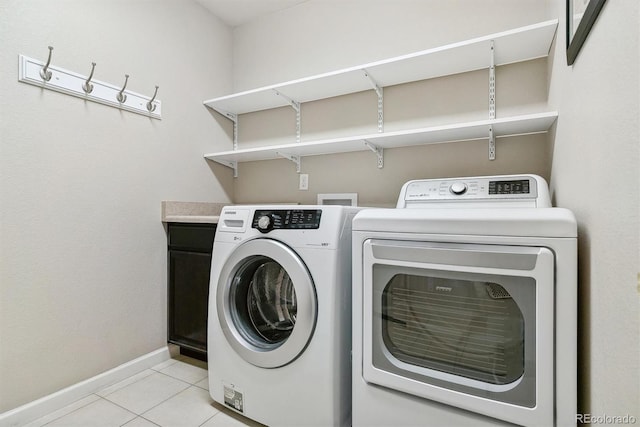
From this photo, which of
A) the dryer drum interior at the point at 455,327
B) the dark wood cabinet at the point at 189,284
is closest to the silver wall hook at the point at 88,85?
the dark wood cabinet at the point at 189,284

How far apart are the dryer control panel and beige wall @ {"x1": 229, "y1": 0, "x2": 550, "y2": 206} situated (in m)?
0.35

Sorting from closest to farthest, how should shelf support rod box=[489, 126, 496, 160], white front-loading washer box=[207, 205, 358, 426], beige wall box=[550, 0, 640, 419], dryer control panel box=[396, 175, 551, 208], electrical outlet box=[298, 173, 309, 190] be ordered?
beige wall box=[550, 0, 640, 419]
white front-loading washer box=[207, 205, 358, 426]
dryer control panel box=[396, 175, 551, 208]
shelf support rod box=[489, 126, 496, 160]
electrical outlet box=[298, 173, 309, 190]

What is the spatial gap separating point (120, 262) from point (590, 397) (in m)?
2.08

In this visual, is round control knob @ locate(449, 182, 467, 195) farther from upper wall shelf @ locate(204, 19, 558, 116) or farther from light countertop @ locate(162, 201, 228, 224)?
light countertop @ locate(162, 201, 228, 224)

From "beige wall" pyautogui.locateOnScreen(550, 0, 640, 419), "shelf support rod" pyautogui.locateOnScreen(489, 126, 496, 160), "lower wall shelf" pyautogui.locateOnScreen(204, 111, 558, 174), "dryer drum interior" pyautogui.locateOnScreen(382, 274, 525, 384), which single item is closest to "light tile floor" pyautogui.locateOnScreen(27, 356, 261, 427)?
"dryer drum interior" pyautogui.locateOnScreen(382, 274, 525, 384)

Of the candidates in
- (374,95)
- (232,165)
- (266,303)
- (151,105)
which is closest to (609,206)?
(266,303)

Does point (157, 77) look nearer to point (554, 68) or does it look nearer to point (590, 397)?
point (554, 68)

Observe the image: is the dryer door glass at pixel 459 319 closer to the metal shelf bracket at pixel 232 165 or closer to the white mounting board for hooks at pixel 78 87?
the white mounting board for hooks at pixel 78 87

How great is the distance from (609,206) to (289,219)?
99 centimetres

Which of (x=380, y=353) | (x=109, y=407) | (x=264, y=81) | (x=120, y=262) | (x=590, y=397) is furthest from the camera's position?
(x=264, y=81)

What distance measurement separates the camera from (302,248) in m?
1.27

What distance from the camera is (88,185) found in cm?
164

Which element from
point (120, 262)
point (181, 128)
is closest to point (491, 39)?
point (181, 128)

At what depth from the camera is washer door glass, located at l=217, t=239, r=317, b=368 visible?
1.24 metres
